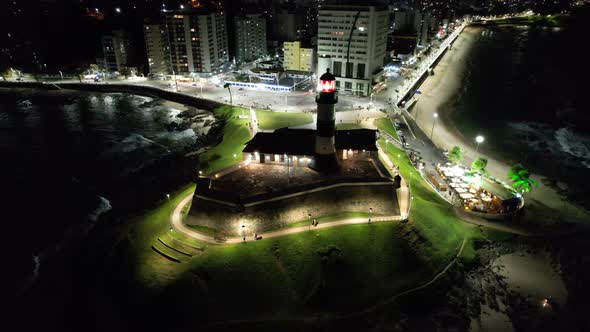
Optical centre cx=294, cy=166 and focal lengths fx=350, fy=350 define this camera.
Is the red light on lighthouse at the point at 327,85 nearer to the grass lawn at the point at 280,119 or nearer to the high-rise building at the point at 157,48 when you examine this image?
the grass lawn at the point at 280,119

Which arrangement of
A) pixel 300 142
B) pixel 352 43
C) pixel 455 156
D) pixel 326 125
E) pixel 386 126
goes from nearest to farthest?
pixel 326 125 → pixel 300 142 → pixel 455 156 → pixel 386 126 → pixel 352 43

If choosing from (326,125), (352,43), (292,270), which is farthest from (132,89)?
(292,270)

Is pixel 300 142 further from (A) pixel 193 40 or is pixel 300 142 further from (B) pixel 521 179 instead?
(A) pixel 193 40

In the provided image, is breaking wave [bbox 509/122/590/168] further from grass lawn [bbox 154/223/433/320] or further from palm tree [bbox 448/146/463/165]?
grass lawn [bbox 154/223/433/320]

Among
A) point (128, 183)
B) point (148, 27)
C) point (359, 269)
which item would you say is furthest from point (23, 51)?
point (359, 269)

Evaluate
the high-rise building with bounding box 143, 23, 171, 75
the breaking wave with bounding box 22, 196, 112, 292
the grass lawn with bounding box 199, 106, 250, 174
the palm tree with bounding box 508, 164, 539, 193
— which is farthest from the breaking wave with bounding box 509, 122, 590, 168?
the high-rise building with bounding box 143, 23, 171, 75

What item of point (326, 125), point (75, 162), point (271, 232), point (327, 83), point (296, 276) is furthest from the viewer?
point (75, 162)
